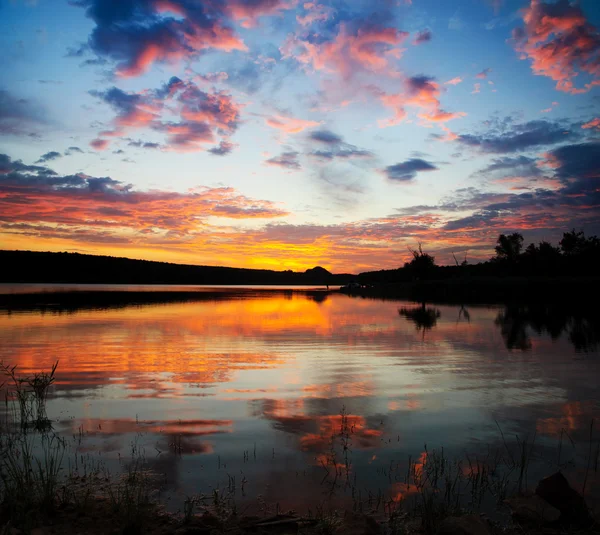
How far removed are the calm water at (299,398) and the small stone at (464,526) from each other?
4.85 ft

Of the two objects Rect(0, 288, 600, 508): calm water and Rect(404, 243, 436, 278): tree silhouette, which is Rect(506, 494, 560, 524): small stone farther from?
Rect(404, 243, 436, 278): tree silhouette

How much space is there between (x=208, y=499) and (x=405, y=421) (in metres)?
5.05

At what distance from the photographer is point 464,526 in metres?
5.09

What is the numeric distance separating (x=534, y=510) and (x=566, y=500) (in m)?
0.42

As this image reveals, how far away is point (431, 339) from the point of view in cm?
2370

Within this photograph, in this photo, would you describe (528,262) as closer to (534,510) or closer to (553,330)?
(553,330)

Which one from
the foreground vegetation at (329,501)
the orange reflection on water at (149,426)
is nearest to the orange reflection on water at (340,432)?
the foreground vegetation at (329,501)

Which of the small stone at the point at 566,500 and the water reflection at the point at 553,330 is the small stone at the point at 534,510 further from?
the water reflection at the point at 553,330

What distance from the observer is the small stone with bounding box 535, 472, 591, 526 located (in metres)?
5.72

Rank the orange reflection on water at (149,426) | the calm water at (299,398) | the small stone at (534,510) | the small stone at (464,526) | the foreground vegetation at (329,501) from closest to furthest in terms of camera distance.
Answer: the small stone at (464,526) → the foreground vegetation at (329,501) → the small stone at (534,510) → the calm water at (299,398) → the orange reflection on water at (149,426)

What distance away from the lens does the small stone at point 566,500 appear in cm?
572

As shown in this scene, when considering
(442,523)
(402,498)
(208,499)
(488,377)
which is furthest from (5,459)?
(488,377)

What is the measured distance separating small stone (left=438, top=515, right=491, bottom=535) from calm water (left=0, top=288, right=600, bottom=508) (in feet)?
4.85

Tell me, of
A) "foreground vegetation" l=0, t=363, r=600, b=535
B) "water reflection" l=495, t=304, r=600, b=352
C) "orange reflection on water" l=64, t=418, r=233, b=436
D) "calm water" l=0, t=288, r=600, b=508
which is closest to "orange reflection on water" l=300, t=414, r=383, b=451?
"calm water" l=0, t=288, r=600, b=508
